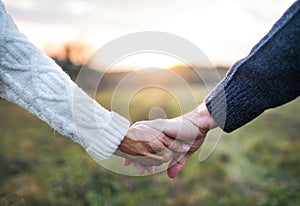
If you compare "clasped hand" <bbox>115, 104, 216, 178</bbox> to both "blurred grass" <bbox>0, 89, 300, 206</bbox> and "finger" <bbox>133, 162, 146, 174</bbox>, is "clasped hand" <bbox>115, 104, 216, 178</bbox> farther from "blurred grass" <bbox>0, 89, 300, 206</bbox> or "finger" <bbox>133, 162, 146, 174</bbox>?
"blurred grass" <bbox>0, 89, 300, 206</bbox>

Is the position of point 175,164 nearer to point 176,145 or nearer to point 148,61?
point 176,145

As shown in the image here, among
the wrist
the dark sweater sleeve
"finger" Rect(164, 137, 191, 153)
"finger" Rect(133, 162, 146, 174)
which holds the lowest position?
"finger" Rect(133, 162, 146, 174)

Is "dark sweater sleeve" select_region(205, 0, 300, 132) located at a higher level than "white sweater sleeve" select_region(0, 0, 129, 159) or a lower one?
higher

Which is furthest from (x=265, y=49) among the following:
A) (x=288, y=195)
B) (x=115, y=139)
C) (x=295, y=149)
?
(x=295, y=149)

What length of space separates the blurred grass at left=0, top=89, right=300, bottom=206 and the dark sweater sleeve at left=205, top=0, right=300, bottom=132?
2.04 m

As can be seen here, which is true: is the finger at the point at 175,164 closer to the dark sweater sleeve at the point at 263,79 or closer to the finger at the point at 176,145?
the finger at the point at 176,145

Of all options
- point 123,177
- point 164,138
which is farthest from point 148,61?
point 123,177

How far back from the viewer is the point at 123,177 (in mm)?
4168

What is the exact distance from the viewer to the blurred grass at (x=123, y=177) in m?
3.84

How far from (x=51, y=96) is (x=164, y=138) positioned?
1.69ft

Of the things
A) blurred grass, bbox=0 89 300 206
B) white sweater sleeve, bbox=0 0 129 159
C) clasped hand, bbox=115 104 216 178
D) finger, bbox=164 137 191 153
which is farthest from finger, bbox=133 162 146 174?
blurred grass, bbox=0 89 300 206

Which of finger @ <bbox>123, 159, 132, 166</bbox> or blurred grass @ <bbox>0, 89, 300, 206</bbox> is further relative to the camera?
blurred grass @ <bbox>0, 89, 300, 206</bbox>

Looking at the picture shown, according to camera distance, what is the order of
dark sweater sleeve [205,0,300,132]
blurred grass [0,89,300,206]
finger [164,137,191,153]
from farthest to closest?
1. blurred grass [0,89,300,206]
2. finger [164,137,191,153]
3. dark sweater sleeve [205,0,300,132]

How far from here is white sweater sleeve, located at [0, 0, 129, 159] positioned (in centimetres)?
164
